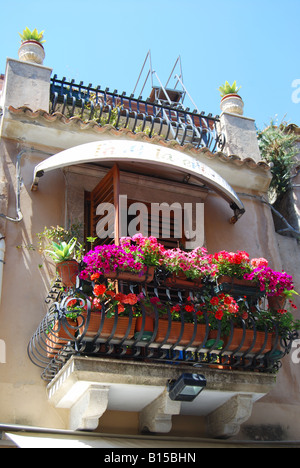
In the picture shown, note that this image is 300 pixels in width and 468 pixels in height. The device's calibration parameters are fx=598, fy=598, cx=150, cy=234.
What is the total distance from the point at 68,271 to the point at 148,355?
3.62 feet

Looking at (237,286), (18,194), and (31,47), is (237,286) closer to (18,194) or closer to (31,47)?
(18,194)

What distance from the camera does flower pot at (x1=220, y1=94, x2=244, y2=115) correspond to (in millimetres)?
9258

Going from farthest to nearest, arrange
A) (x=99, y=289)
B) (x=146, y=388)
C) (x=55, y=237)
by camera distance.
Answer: (x=55, y=237) → (x=146, y=388) → (x=99, y=289)

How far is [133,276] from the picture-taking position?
18.7 feet

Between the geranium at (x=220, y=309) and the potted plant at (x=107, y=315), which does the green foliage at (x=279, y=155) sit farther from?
the potted plant at (x=107, y=315)

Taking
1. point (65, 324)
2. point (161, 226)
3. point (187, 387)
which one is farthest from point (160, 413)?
point (161, 226)

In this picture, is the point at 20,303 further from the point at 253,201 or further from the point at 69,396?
the point at 253,201

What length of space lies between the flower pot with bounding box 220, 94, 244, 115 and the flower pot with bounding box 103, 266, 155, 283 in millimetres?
4237

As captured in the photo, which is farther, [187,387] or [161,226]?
[161,226]

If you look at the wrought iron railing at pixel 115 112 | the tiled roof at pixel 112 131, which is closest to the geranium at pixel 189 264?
the tiled roof at pixel 112 131

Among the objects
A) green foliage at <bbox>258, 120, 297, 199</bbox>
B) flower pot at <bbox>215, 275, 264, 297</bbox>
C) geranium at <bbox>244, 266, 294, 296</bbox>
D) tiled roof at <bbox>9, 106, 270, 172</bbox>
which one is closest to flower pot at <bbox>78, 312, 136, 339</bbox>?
flower pot at <bbox>215, 275, 264, 297</bbox>

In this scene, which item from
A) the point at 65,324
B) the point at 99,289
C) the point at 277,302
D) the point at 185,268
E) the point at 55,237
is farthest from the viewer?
the point at 55,237

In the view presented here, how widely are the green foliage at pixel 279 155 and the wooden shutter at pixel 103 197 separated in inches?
120
